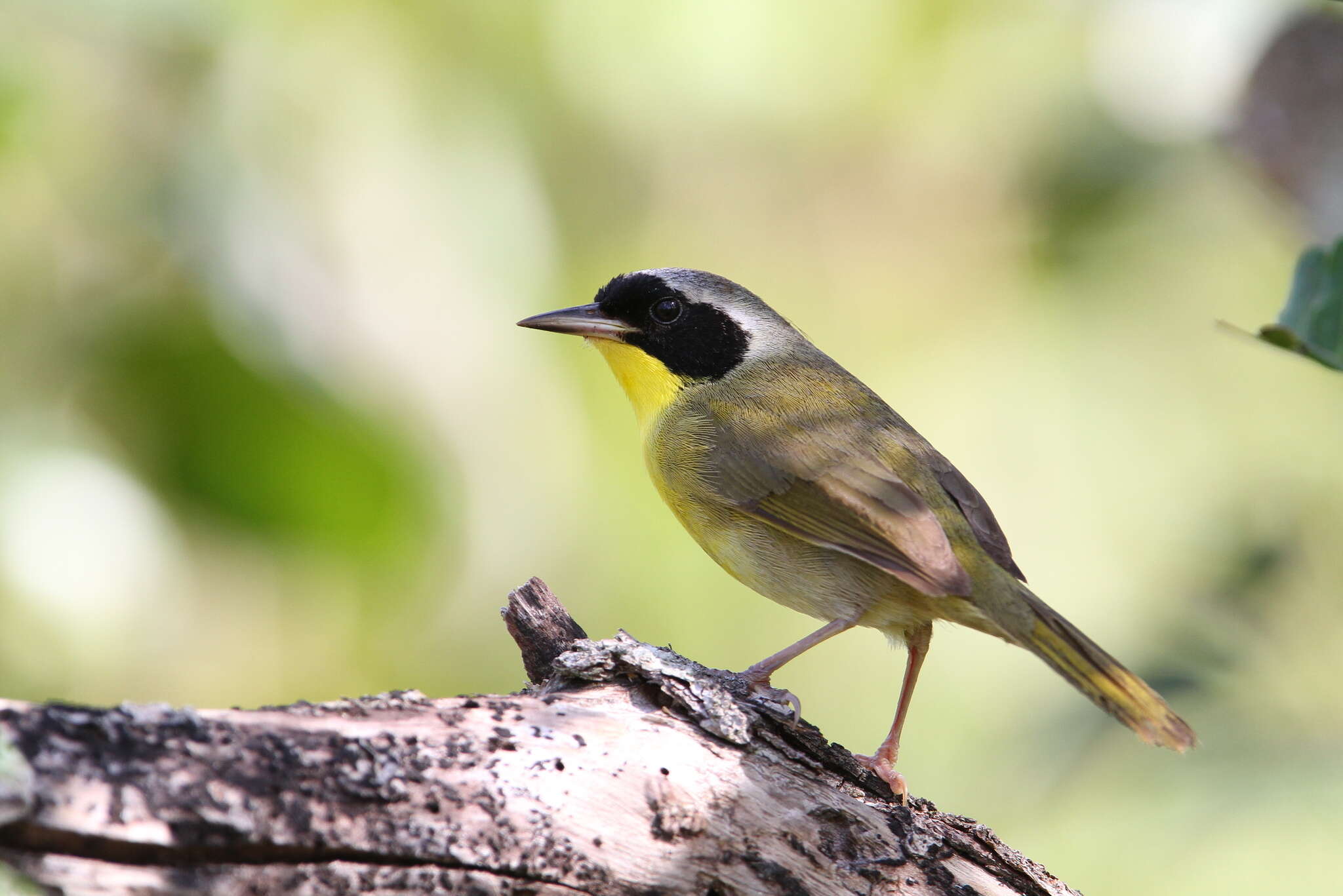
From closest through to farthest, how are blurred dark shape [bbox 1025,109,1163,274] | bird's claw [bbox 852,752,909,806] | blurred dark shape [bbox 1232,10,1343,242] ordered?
bird's claw [bbox 852,752,909,806] → blurred dark shape [bbox 1232,10,1343,242] → blurred dark shape [bbox 1025,109,1163,274]

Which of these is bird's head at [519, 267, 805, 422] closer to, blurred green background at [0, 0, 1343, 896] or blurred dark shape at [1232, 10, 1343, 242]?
blurred green background at [0, 0, 1343, 896]

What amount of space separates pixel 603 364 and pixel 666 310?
2.33 m

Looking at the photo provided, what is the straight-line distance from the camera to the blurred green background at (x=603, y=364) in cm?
474

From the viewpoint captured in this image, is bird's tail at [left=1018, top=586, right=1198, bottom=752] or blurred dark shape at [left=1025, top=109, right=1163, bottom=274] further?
blurred dark shape at [left=1025, top=109, right=1163, bottom=274]

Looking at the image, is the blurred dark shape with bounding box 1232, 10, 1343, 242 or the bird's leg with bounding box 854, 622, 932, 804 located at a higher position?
the blurred dark shape with bounding box 1232, 10, 1343, 242

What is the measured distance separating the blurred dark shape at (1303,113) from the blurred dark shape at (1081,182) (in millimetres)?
1072

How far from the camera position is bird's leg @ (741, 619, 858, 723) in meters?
3.21

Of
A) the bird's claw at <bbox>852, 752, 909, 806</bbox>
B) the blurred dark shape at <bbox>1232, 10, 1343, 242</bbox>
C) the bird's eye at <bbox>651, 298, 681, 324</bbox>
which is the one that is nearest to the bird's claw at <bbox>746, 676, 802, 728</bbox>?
the bird's claw at <bbox>852, 752, 909, 806</bbox>

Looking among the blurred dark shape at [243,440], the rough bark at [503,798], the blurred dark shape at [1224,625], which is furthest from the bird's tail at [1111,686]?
the blurred dark shape at [243,440]

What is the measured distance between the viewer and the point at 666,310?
4629mm

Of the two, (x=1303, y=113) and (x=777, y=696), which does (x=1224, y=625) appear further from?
(x=1303, y=113)

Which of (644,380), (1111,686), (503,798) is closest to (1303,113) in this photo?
(644,380)

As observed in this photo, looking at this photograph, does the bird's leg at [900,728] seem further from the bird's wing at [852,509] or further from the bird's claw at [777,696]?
the bird's wing at [852,509]

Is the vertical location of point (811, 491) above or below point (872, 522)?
above
